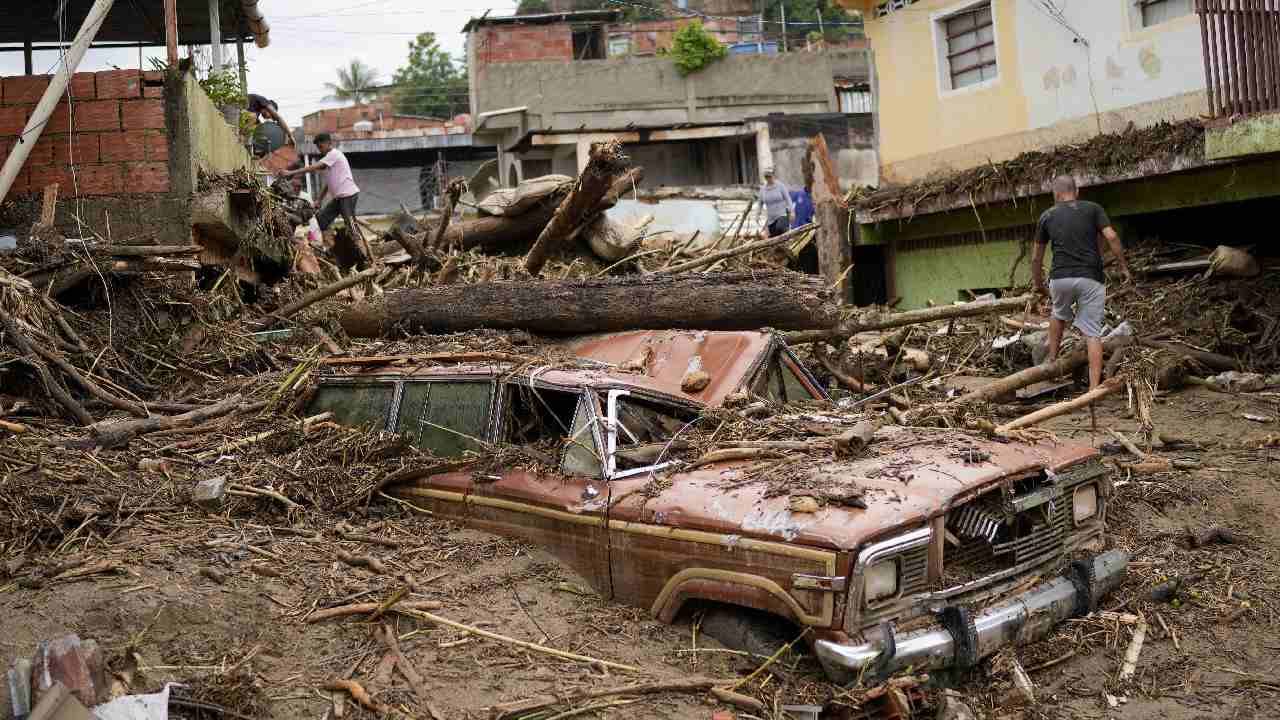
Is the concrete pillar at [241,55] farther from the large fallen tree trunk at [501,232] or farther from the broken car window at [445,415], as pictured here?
the broken car window at [445,415]

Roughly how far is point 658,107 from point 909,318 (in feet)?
79.9

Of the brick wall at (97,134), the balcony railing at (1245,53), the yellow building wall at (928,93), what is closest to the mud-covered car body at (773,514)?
the brick wall at (97,134)

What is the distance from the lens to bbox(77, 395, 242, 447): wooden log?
7949mm

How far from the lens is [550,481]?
5.77 metres

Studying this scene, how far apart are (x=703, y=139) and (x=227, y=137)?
19.5 m

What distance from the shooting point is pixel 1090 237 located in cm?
917

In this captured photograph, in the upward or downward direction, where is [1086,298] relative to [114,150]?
downward

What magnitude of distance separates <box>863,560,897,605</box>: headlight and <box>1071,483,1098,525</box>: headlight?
1404mm

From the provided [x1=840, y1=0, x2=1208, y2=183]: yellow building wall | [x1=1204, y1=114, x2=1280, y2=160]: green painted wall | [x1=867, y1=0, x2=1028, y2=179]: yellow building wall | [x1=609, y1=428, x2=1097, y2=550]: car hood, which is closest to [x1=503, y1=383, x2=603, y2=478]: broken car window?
[x1=609, y1=428, x2=1097, y2=550]: car hood

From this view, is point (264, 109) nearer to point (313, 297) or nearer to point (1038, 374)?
point (313, 297)

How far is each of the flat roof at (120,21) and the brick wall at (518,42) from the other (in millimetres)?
20173

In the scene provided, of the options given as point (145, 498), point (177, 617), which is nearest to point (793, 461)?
point (177, 617)

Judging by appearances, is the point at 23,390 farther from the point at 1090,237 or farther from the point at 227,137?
the point at 1090,237

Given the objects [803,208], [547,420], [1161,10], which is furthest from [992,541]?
[803,208]
